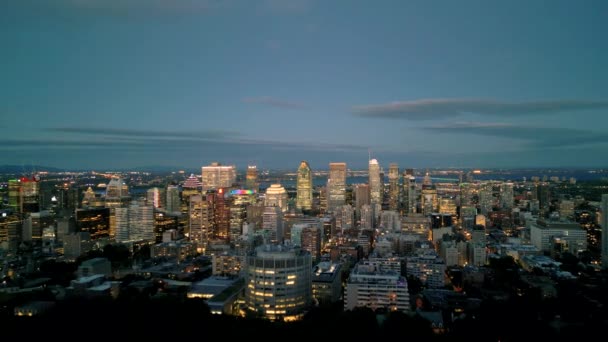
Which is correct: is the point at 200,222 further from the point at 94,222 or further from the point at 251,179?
the point at 251,179

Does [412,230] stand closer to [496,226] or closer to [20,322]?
[496,226]

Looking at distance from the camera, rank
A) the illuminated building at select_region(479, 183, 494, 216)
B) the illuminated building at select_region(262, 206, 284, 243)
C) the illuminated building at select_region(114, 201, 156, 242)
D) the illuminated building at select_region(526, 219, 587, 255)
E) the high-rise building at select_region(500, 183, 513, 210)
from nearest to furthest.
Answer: the illuminated building at select_region(526, 219, 587, 255) → the illuminated building at select_region(114, 201, 156, 242) → the illuminated building at select_region(262, 206, 284, 243) → the illuminated building at select_region(479, 183, 494, 216) → the high-rise building at select_region(500, 183, 513, 210)

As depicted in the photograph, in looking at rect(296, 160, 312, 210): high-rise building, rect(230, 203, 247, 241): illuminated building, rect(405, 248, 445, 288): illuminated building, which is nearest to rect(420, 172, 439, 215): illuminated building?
rect(296, 160, 312, 210): high-rise building

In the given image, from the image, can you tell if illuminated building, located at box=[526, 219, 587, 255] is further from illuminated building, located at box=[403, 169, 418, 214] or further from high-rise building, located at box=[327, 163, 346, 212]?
high-rise building, located at box=[327, 163, 346, 212]

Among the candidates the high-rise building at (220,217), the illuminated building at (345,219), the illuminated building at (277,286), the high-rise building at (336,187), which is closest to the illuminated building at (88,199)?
the high-rise building at (220,217)

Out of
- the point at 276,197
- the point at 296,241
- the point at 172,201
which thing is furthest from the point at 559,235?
the point at 172,201
